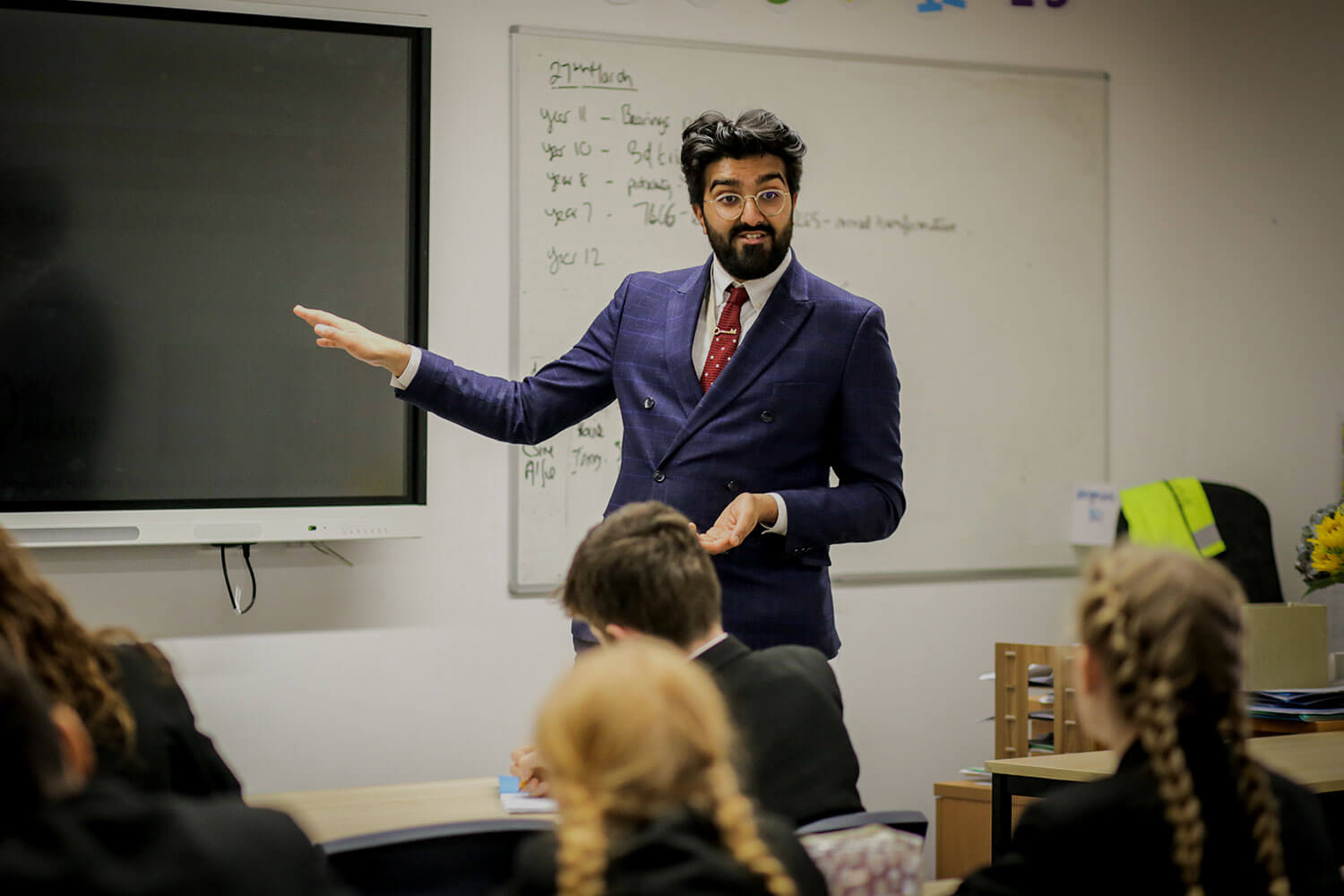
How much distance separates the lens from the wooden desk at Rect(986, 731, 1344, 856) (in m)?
2.23

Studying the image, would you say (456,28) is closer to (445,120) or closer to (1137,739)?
(445,120)

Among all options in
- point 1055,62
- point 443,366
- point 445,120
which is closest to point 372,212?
point 445,120

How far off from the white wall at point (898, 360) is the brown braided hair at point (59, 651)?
1.81 metres

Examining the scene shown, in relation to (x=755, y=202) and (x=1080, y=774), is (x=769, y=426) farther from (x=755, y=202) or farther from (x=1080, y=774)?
(x=1080, y=774)

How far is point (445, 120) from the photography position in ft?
11.4

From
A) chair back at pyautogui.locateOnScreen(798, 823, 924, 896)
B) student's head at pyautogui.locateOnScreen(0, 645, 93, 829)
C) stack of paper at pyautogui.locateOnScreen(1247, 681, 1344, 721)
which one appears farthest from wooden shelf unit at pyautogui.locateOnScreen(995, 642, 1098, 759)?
student's head at pyautogui.locateOnScreen(0, 645, 93, 829)

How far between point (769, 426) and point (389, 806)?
93cm

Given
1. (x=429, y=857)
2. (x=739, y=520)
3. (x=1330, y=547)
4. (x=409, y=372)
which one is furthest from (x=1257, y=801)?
(x=1330, y=547)

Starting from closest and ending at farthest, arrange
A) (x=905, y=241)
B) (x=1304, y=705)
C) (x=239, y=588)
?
(x=1304, y=705), (x=239, y=588), (x=905, y=241)

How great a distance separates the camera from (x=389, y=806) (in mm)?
2111

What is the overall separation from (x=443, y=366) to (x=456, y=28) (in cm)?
138

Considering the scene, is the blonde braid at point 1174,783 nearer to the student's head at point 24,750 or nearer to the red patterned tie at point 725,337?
the student's head at point 24,750

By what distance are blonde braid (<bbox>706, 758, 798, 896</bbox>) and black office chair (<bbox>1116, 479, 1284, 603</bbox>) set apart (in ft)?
10.4

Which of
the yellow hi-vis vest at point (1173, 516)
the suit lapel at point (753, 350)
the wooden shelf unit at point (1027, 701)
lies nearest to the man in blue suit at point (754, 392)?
the suit lapel at point (753, 350)
